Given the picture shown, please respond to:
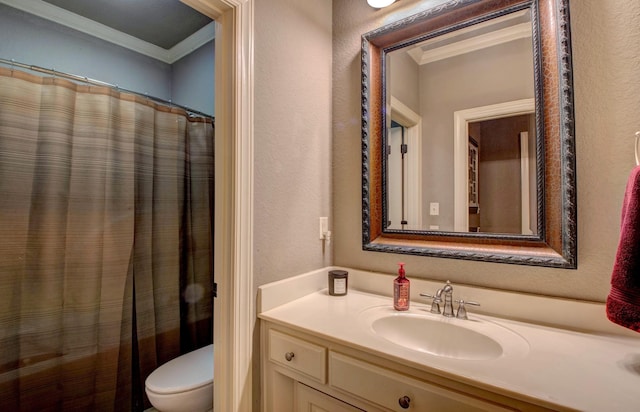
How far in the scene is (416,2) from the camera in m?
1.31

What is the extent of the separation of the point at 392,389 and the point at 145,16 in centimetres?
258

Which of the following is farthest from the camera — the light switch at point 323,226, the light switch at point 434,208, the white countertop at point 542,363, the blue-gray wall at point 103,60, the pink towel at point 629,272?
the blue-gray wall at point 103,60

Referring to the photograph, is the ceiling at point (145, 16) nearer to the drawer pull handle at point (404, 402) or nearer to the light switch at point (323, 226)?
the light switch at point (323, 226)

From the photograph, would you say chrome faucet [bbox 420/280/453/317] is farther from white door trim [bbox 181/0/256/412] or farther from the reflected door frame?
white door trim [bbox 181/0/256/412]

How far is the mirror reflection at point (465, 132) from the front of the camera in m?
1.10

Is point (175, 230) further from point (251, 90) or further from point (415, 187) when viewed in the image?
point (415, 187)

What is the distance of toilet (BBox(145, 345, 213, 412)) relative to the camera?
1347mm

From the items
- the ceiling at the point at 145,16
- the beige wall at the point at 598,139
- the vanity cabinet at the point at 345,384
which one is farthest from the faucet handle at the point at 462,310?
the ceiling at the point at 145,16

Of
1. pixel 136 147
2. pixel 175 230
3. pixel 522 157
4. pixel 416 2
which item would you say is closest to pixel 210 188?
pixel 175 230

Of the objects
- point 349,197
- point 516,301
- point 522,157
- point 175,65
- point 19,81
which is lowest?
point 516,301

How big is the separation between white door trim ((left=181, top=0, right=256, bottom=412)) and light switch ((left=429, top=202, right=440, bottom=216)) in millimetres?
820

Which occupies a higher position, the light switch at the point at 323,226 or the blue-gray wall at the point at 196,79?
the blue-gray wall at the point at 196,79

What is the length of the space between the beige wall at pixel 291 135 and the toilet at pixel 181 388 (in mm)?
735

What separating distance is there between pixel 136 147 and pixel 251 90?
110 centimetres
